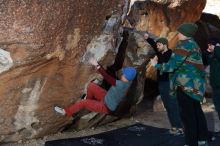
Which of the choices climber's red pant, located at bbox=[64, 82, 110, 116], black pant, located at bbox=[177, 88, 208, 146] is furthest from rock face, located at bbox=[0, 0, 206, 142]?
black pant, located at bbox=[177, 88, 208, 146]

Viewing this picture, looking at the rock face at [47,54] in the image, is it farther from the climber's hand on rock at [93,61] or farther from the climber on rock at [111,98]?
the climber on rock at [111,98]

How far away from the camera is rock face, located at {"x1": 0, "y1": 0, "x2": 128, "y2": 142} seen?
523cm

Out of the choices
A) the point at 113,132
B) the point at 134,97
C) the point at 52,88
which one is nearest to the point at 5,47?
the point at 52,88

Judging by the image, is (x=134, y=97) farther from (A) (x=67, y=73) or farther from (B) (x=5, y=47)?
(B) (x=5, y=47)

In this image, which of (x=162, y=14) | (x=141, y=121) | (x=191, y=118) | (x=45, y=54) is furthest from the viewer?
(x=162, y=14)

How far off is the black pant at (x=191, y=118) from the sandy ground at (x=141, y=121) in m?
1.48

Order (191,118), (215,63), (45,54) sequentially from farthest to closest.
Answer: (215,63)
(45,54)
(191,118)

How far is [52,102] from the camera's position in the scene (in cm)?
594

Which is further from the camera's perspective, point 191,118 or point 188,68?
point 191,118

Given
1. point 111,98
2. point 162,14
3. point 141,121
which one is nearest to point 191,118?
point 111,98

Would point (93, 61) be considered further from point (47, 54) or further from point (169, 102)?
point (169, 102)

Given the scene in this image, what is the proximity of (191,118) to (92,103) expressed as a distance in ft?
4.15

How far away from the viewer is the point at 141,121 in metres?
7.40

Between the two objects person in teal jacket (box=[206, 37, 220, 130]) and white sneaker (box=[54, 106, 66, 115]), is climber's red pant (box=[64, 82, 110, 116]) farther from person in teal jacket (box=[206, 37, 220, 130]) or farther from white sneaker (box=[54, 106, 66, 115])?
person in teal jacket (box=[206, 37, 220, 130])
